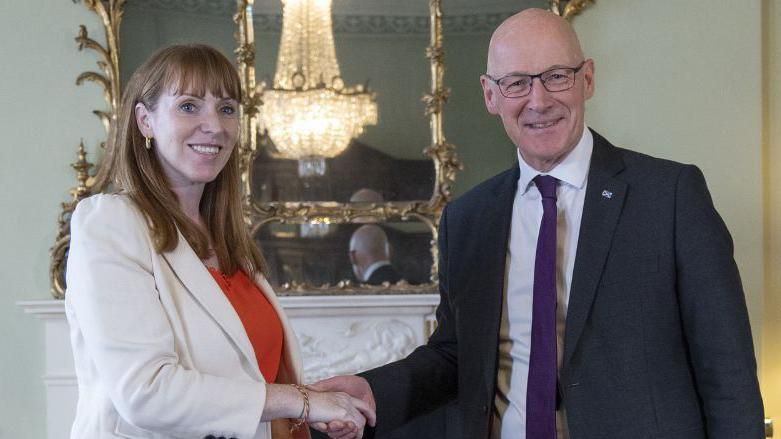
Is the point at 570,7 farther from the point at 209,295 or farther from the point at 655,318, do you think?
the point at 209,295

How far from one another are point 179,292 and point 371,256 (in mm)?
2060

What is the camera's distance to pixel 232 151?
2080 mm

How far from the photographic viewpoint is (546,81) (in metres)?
2.11

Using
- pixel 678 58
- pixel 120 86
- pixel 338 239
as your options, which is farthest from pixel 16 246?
pixel 678 58

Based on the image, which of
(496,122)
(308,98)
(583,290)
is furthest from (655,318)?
(308,98)

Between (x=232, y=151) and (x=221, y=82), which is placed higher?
(x=221, y=82)

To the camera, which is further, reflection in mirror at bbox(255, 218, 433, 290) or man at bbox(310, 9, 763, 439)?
reflection in mirror at bbox(255, 218, 433, 290)

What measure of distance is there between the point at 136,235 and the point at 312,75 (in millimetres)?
2095

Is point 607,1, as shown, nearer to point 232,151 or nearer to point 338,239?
point 338,239

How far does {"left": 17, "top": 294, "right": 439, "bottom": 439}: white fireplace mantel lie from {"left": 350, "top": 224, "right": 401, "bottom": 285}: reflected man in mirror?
11cm

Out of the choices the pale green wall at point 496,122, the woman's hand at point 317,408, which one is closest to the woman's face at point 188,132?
the woman's hand at point 317,408

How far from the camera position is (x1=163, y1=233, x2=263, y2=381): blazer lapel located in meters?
1.81

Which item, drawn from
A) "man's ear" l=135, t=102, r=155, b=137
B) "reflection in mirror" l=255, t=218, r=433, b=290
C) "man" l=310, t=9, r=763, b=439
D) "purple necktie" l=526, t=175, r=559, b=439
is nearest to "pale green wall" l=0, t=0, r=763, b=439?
"reflection in mirror" l=255, t=218, r=433, b=290

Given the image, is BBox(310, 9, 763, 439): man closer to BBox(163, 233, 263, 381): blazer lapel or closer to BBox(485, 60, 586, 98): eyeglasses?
BBox(485, 60, 586, 98): eyeglasses
